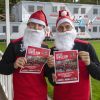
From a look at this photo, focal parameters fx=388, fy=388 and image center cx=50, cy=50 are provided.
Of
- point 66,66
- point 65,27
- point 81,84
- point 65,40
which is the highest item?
point 65,27

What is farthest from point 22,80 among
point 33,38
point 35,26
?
point 35,26

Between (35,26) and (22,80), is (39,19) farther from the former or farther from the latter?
(22,80)

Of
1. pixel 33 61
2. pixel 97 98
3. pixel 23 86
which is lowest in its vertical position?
pixel 97 98

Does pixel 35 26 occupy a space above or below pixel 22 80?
above

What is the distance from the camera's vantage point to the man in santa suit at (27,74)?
12.7 ft

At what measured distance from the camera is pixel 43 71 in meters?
3.94

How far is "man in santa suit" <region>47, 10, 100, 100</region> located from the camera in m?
3.74

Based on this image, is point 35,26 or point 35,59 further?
point 35,26

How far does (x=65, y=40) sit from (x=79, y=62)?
0.26 meters

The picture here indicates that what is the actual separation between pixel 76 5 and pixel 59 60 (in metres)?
36.4

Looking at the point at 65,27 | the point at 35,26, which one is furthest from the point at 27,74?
the point at 65,27

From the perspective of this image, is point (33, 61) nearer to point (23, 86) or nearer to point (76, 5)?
point (23, 86)

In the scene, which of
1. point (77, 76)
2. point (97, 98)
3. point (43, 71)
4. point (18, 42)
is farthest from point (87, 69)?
point (97, 98)

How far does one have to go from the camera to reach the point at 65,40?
12.7ft
